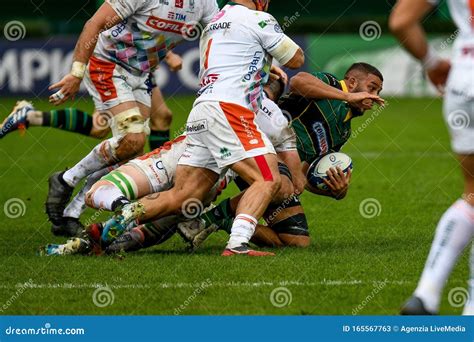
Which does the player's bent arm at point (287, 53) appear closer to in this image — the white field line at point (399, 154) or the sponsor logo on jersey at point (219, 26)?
the sponsor logo on jersey at point (219, 26)

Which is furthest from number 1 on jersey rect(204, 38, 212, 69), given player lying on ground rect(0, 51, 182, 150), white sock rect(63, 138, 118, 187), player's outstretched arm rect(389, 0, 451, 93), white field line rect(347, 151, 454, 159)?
white field line rect(347, 151, 454, 159)

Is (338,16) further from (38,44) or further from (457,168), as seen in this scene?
(457,168)

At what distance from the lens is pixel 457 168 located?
15438 millimetres

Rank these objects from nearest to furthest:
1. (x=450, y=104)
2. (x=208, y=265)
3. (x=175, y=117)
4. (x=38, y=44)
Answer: (x=450, y=104)
(x=208, y=265)
(x=175, y=117)
(x=38, y=44)

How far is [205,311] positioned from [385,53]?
2036cm

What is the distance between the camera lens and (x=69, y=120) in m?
10.2

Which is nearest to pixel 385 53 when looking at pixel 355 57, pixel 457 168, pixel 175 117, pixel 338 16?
pixel 355 57

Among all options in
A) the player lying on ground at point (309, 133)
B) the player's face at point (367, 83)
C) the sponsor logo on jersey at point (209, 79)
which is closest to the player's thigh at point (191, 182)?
the player lying on ground at point (309, 133)

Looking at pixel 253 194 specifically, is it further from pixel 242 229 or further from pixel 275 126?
pixel 275 126

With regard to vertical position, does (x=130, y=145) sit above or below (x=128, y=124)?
below

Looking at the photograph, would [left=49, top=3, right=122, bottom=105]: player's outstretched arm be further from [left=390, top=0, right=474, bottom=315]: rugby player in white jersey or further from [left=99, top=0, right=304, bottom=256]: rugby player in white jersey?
[left=390, top=0, right=474, bottom=315]: rugby player in white jersey

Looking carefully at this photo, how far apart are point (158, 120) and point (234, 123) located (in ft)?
11.9

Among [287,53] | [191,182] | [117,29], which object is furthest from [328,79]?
[117,29]

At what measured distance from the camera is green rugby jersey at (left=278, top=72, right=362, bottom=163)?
948 cm
